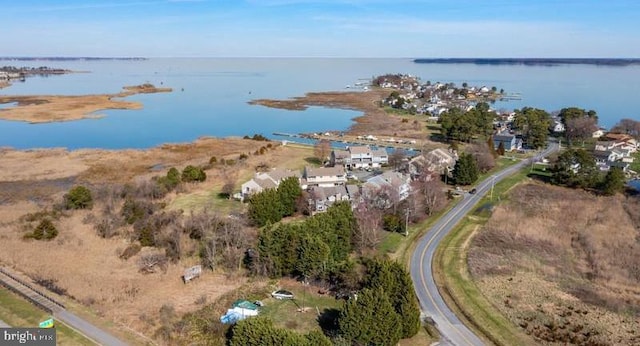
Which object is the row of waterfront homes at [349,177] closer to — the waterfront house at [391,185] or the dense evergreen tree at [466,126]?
the waterfront house at [391,185]

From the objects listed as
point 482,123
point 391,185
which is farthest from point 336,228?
point 482,123

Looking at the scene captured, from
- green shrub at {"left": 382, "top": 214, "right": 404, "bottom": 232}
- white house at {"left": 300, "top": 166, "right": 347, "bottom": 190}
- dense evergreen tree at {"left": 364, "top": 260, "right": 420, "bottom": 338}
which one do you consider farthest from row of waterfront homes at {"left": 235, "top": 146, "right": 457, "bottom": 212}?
dense evergreen tree at {"left": 364, "top": 260, "right": 420, "bottom": 338}

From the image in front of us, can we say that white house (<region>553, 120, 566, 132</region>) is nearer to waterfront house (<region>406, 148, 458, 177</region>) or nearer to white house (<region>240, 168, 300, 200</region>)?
waterfront house (<region>406, 148, 458, 177</region>)

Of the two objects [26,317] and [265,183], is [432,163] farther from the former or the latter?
[26,317]

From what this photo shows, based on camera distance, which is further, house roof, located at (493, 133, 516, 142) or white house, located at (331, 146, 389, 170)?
house roof, located at (493, 133, 516, 142)

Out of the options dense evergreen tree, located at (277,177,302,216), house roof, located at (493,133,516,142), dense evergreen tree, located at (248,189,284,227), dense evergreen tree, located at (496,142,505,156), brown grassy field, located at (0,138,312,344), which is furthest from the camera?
house roof, located at (493,133,516,142)

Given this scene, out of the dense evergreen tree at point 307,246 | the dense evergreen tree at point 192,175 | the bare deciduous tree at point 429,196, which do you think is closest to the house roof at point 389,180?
the bare deciduous tree at point 429,196
